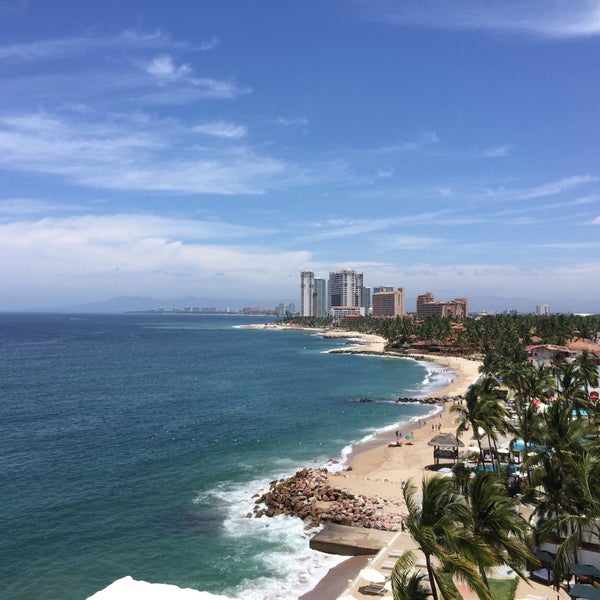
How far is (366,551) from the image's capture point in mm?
27922

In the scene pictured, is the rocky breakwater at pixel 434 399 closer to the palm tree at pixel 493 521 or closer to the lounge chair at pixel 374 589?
the lounge chair at pixel 374 589

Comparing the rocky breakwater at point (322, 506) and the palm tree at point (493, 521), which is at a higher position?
the palm tree at point (493, 521)

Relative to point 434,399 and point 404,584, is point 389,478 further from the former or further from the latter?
point 434,399

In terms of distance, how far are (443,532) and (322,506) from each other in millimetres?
24104

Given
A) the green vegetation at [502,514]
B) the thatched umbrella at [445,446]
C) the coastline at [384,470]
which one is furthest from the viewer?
the thatched umbrella at [445,446]

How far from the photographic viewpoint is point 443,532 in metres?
12.6

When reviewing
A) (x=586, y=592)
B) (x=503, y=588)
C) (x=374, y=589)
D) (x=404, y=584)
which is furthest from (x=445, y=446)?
(x=404, y=584)

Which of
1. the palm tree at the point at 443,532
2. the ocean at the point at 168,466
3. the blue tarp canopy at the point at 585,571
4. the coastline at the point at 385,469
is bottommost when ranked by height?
the ocean at the point at 168,466

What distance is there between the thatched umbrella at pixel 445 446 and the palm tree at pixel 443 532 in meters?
29.8

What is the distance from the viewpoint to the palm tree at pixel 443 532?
12164mm


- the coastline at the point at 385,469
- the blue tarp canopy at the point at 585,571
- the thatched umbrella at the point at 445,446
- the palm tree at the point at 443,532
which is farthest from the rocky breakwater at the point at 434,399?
the palm tree at the point at 443,532

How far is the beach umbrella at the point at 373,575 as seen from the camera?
21594mm

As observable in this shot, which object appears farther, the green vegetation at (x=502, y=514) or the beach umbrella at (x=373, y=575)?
the beach umbrella at (x=373, y=575)

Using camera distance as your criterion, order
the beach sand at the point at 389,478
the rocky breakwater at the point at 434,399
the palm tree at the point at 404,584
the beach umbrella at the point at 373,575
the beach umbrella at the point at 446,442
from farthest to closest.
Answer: the rocky breakwater at the point at 434,399 → the beach umbrella at the point at 446,442 → the beach sand at the point at 389,478 → the beach umbrella at the point at 373,575 → the palm tree at the point at 404,584
